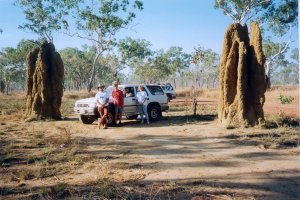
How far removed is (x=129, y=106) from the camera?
16.3 metres

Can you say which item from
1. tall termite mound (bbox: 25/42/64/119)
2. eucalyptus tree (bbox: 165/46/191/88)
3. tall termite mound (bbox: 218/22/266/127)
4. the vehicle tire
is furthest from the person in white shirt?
eucalyptus tree (bbox: 165/46/191/88)

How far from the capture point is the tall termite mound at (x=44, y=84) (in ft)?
59.2

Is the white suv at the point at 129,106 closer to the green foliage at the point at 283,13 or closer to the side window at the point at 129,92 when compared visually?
the side window at the point at 129,92

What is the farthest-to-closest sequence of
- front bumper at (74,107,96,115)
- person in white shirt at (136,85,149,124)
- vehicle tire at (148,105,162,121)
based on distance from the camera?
vehicle tire at (148,105,162,121)
person in white shirt at (136,85,149,124)
front bumper at (74,107,96,115)

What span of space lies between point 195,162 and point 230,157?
1.11 metres

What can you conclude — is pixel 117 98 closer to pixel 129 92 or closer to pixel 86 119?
pixel 129 92

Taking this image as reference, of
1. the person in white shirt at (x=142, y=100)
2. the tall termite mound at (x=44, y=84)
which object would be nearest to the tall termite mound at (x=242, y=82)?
the person in white shirt at (x=142, y=100)

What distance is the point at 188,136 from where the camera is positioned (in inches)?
489

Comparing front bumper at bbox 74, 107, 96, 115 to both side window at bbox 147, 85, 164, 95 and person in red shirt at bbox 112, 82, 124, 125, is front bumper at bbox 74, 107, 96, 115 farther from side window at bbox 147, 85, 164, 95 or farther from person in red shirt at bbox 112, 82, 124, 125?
side window at bbox 147, 85, 164, 95

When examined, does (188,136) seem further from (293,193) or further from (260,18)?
(260,18)

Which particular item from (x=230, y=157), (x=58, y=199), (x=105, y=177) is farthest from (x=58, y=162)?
(x=230, y=157)

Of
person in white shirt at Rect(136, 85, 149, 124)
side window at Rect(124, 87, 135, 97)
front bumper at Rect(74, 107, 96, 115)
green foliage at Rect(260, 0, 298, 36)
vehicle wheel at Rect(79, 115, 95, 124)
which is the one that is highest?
green foliage at Rect(260, 0, 298, 36)

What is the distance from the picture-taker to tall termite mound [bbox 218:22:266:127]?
518 inches

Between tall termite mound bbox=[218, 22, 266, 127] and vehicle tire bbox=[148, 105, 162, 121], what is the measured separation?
13.7ft
